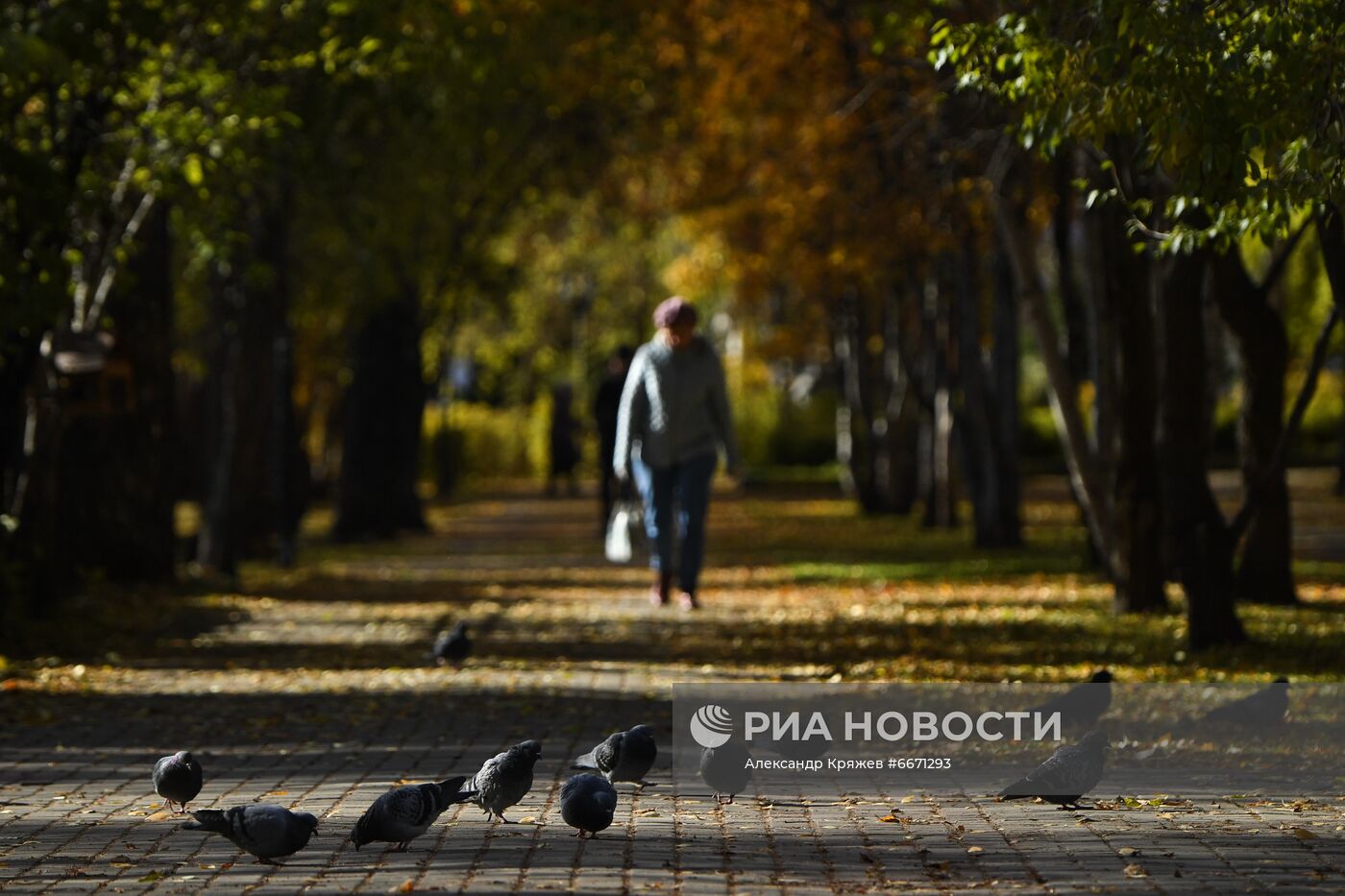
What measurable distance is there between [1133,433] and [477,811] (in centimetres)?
829

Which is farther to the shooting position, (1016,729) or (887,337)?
(887,337)

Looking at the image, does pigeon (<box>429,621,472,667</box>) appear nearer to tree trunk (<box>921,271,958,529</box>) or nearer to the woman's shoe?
the woman's shoe

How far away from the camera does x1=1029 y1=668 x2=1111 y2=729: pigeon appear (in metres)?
9.03

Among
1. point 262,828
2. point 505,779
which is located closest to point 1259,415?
point 505,779

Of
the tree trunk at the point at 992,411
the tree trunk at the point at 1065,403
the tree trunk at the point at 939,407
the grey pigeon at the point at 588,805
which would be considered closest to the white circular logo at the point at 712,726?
the grey pigeon at the point at 588,805

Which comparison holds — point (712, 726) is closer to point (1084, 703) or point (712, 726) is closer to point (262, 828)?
point (1084, 703)

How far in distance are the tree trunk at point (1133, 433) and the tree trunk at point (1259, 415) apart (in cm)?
57

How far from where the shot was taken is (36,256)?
1293 cm

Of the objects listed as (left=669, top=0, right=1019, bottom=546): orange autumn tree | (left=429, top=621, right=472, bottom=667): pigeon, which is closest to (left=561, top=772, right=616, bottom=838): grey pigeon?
(left=429, top=621, right=472, bottom=667): pigeon

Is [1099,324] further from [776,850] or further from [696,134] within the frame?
[696,134]

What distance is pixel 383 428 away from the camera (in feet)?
104

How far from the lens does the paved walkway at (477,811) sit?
6.50 metres

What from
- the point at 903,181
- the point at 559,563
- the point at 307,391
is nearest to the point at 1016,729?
the point at 903,181

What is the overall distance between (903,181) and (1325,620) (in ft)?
27.5
